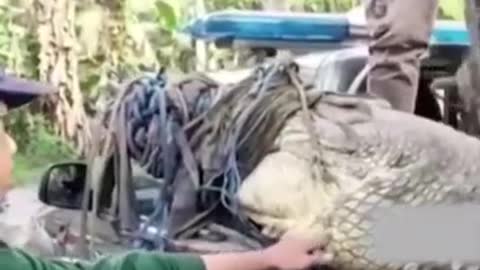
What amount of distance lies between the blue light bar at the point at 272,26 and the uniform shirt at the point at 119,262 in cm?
59

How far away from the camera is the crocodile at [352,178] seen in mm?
1250

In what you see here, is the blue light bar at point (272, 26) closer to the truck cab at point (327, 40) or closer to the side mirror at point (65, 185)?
the truck cab at point (327, 40)

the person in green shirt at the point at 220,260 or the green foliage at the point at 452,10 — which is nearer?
the person in green shirt at the point at 220,260

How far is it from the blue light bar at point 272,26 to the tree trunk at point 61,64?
16cm

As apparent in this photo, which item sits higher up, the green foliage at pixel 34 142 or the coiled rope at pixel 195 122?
the coiled rope at pixel 195 122

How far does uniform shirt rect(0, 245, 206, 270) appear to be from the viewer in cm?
120

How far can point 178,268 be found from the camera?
1229mm

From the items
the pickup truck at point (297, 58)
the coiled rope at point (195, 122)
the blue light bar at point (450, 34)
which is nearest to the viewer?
the coiled rope at point (195, 122)

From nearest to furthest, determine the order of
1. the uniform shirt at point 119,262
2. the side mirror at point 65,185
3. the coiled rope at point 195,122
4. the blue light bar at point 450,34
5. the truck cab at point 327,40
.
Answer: the uniform shirt at point 119,262
the coiled rope at point 195,122
the side mirror at point 65,185
the truck cab at point 327,40
the blue light bar at point 450,34

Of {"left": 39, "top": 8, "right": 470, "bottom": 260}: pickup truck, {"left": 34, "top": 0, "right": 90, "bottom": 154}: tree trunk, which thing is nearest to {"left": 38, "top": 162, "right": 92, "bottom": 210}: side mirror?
{"left": 39, "top": 8, "right": 470, "bottom": 260}: pickup truck

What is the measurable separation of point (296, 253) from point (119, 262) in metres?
0.16

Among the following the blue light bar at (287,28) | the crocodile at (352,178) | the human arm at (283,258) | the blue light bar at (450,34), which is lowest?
the human arm at (283,258)

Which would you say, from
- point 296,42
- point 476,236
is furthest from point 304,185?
point 296,42

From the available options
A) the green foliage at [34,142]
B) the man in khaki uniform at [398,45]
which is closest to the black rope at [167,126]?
→ the man in khaki uniform at [398,45]
